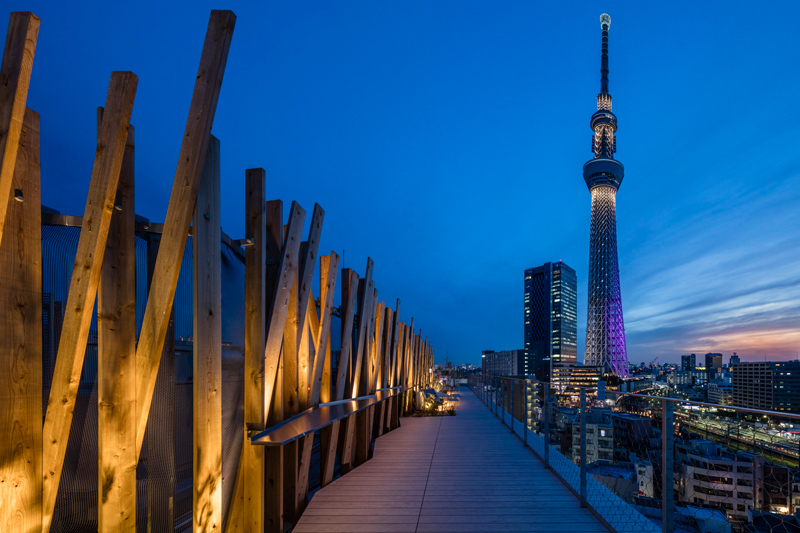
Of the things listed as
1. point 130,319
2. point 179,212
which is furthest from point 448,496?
point 179,212

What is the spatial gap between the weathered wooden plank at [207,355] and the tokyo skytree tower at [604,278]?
69.1m

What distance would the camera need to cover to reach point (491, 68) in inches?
3253

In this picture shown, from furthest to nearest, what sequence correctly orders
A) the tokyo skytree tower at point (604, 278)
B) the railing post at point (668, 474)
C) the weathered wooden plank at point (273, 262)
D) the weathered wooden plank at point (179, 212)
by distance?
the tokyo skytree tower at point (604, 278) → the weathered wooden plank at point (273, 262) → the railing post at point (668, 474) → the weathered wooden plank at point (179, 212)

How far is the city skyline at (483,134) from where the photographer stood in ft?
139

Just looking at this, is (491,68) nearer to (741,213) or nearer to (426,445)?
(741,213)

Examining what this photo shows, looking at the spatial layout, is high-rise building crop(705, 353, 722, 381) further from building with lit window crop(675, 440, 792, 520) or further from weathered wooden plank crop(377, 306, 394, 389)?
building with lit window crop(675, 440, 792, 520)

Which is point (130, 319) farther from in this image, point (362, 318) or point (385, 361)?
point (385, 361)

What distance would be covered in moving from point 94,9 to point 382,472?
9524 mm

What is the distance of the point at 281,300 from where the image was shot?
3133 millimetres

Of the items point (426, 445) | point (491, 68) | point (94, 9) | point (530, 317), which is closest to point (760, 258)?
point (491, 68)

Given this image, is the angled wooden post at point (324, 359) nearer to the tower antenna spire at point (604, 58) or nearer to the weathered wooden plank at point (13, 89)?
the weathered wooden plank at point (13, 89)

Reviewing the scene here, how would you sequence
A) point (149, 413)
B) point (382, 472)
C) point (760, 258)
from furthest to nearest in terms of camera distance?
point (760, 258) < point (382, 472) < point (149, 413)

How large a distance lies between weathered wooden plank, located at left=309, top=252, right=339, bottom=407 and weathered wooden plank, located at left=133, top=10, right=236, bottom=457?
201cm

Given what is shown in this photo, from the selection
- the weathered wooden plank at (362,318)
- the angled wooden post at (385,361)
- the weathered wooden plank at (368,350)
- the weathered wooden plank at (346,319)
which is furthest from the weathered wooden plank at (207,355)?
the angled wooden post at (385,361)
